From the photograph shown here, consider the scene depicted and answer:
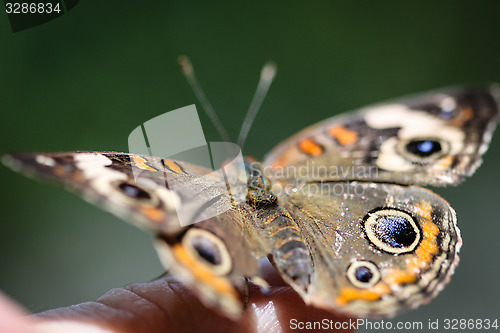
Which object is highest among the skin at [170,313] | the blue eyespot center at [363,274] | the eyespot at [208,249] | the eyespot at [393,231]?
the eyespot at [208,249]

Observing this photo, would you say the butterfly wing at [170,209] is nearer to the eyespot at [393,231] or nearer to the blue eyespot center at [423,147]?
the eyespot at [393,231]

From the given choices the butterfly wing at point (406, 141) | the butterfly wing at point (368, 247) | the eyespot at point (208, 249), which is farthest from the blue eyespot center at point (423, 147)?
the eyespot at point (208, 249)

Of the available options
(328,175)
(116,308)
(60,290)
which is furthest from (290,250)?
(60,290)

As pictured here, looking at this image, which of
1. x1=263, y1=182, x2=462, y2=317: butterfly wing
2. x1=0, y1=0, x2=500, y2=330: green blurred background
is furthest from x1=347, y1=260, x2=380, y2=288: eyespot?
x1=0, y1=0, x2=500, y2=330: green blurred background

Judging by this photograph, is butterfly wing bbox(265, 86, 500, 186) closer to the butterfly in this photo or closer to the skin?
the butterfly

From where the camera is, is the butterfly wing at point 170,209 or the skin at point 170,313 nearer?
the butterfly wing at point 170,209

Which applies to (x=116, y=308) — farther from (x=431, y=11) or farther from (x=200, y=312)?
(x=431, y=11)

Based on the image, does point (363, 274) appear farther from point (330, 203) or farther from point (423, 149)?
point (423, 149)
